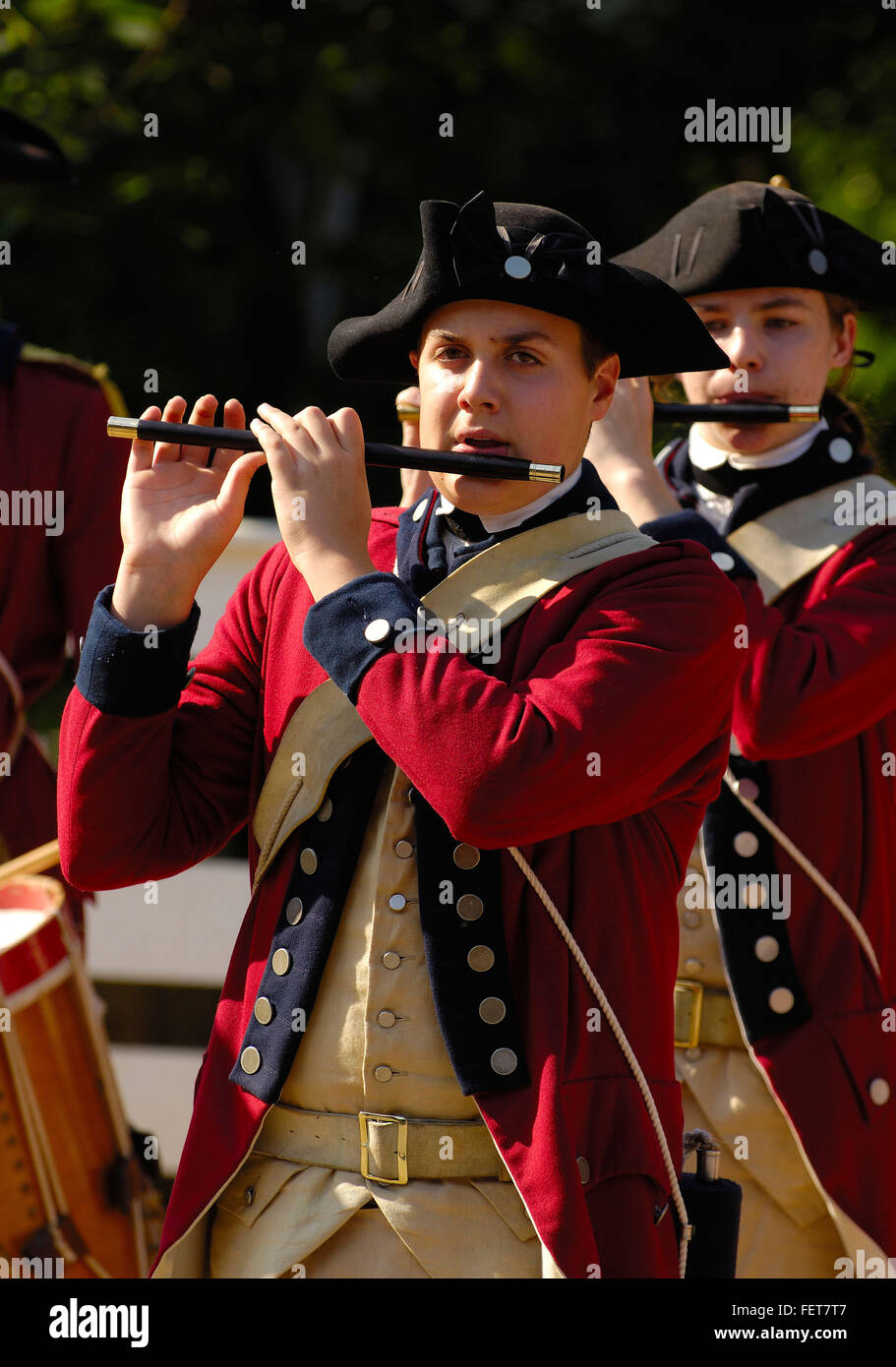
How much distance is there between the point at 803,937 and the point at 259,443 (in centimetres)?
142

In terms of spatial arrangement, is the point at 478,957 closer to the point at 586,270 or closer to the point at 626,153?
the point at 586,270

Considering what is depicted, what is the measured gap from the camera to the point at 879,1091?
3.16 metres

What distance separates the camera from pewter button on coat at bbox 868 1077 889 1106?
316 cm

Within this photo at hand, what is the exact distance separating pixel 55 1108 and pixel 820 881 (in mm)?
1364

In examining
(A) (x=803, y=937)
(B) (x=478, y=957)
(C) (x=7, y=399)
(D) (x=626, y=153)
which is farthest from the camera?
(D) (x=626, y=153)

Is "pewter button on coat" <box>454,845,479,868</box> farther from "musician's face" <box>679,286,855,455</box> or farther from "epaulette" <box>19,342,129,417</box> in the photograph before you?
"epaulette" <box>19,342,129,417</box>

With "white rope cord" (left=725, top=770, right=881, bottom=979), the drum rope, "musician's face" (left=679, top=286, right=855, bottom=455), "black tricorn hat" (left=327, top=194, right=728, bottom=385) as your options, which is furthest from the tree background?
"black tricorn hat" (left=327, top=194, right=728, bottom=385)

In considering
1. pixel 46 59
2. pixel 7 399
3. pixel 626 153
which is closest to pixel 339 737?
pixel 7 399

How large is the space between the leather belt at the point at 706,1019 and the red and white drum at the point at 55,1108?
102cm

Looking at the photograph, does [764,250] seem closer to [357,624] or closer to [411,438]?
[411,438]

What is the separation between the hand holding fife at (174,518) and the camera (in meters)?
2.32

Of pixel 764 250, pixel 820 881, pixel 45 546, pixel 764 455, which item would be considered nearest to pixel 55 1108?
pixel 45 546

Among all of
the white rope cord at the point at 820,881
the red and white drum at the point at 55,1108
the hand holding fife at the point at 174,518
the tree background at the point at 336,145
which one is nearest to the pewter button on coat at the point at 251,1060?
the hand holding fife at the point at 174,518
